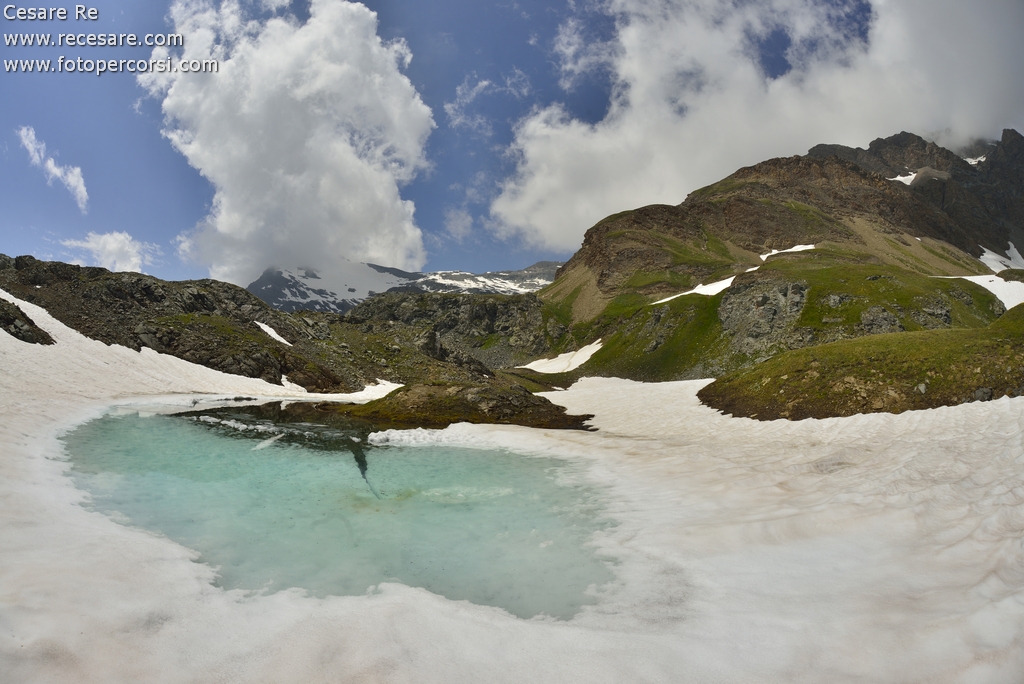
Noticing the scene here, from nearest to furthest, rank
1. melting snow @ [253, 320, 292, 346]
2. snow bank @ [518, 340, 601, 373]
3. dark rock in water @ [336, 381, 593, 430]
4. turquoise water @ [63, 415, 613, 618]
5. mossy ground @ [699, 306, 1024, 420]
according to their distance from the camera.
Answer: turquoise water @ [63, 415, 613, 618], mossy ground @ [699, 306, 1024, 420], dark rock in water @ [336, 381, 593, 430], melting snow @ [253, 320, 292, 346], snow bank @ [518, 340, 601, 373]

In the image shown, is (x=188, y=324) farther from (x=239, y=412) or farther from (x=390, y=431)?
(x=390, y=431)

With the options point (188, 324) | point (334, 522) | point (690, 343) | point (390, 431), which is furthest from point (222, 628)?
point (690, 343)

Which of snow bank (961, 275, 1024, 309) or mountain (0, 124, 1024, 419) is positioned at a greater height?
snow bank (961, 275, 1024, 309)

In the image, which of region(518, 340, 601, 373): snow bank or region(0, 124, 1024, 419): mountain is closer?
region(0, 124, 1024, 419): mountain

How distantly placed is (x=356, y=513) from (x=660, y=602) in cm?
974

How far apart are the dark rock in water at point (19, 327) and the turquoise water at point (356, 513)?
28721 millimetres

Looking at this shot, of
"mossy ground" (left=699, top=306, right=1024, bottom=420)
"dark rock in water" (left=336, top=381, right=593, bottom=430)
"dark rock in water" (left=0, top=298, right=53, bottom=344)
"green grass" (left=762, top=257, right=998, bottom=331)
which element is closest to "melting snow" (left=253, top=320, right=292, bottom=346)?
"dark rock in water" (left=0, top=298, right=53, bottom=344)

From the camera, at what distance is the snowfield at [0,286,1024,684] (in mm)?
5887

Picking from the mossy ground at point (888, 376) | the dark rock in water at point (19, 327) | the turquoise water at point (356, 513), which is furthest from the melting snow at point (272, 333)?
the mossy ground at point (888, 376)

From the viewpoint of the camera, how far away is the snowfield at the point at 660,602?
5887 millimetres

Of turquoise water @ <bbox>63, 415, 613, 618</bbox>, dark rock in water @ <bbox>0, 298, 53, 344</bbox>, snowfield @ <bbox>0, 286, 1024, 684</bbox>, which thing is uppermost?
dark rock in water @ <bbox>0, 298, 53, 344</bbox>

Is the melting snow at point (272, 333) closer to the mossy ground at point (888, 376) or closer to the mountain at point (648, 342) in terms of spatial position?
the mountain at point (648, 342)

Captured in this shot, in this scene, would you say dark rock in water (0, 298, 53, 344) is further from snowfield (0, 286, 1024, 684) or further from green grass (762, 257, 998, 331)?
green grass (762, 257, 998, 331)

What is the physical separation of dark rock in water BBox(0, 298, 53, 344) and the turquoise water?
94.2 ft
